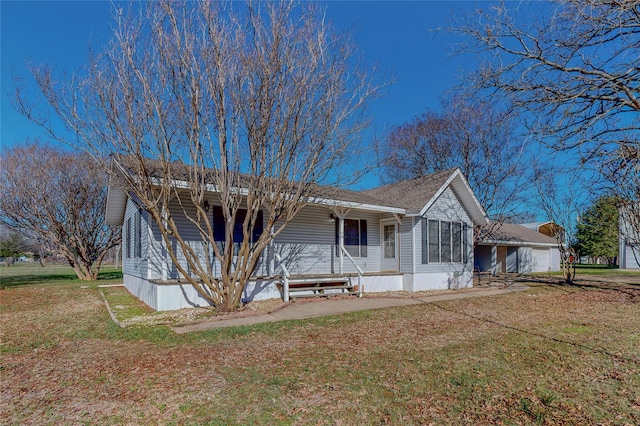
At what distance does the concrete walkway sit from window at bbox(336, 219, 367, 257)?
2.96 meters

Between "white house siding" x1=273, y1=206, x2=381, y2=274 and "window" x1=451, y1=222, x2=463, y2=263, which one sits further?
"window" x1=451, y1=222, x2=463, y2=263

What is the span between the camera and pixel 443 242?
1520cm

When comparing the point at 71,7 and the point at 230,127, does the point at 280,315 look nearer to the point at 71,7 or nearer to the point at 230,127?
the point at 230,127

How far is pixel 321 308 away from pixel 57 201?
19834 millimetres

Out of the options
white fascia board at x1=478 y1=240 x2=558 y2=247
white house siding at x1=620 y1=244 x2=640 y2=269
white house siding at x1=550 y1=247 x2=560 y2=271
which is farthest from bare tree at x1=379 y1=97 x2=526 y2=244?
white house siding at x1=620 y1=244 x2=640 y2=269

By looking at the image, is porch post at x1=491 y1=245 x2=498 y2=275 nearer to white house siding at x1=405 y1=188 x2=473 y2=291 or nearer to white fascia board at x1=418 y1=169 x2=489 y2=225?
white fascia board at x1=418 y1=169 x2=489 y2=225

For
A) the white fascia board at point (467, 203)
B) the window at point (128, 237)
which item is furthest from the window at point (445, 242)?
the window at point (128, 237)

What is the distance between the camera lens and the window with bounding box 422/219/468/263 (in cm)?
1455

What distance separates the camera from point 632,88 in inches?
262

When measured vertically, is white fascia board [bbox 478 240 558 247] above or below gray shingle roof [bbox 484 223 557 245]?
below

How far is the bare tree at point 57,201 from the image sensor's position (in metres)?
20.8

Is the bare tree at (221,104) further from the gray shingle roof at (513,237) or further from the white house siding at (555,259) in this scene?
the white house siding at (555,259)

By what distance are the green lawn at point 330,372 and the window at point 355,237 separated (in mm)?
6005

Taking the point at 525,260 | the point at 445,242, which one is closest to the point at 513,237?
the point at 525,260
